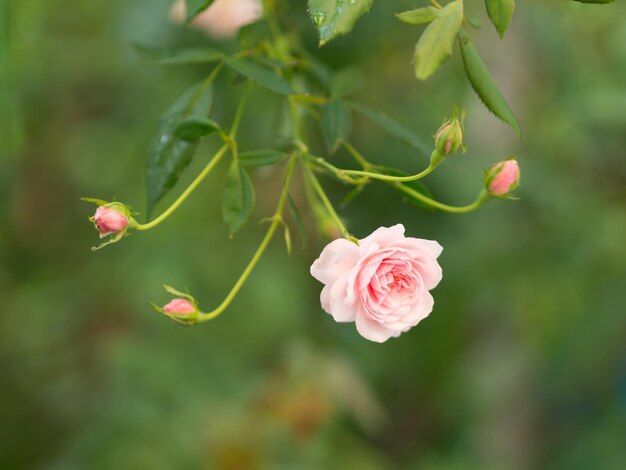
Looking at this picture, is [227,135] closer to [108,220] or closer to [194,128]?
[194,128]

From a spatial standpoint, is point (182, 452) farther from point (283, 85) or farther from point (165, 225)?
point (283, 85)

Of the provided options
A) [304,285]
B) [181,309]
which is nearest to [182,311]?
[181,309]

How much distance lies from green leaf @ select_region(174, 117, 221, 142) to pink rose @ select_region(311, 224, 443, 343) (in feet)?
0.50

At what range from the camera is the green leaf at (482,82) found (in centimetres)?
63

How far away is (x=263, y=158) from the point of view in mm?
707

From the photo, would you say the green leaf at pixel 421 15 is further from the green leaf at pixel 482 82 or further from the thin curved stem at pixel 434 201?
the thin curved stem at pixel 434 201

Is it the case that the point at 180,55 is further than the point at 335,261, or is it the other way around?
the point at 180,55

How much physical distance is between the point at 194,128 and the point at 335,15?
181mm

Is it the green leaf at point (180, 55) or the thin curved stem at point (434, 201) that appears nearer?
the thin curved stem at point (434, 201)

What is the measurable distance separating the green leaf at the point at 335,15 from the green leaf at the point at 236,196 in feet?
0.54

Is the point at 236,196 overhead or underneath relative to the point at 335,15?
underneath

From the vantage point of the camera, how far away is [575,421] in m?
2.18

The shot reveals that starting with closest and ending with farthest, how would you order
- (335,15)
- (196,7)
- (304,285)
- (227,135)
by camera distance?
(335,15) → (196,7) → (227,135) → (304,285)

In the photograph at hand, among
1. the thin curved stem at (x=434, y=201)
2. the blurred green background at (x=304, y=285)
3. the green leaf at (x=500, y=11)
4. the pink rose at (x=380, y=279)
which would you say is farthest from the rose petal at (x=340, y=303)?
the blurred green background at (x=304, y=285)
